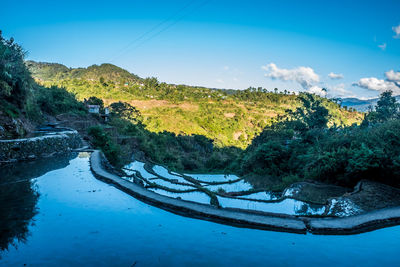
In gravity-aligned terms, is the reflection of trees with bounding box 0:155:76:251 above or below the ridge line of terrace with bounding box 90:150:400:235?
below

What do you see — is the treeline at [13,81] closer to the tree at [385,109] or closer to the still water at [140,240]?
the still water at [140,240]

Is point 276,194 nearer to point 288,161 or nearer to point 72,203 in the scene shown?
point 288,161

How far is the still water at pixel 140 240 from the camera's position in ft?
9.18

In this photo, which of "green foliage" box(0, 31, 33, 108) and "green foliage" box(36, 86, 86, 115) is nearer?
"green foliage" box(0, 31, 33, 108)

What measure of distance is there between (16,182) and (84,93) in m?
51.4

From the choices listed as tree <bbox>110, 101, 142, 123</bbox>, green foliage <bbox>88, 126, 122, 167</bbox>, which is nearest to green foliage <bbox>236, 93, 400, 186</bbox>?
green foliage <bbox>88, 126, 122, 167</bbox>

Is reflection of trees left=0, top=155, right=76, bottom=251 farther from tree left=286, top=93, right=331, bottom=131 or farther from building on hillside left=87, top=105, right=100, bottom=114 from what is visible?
building on hillside left=87, top=105, right=100, bottom=114

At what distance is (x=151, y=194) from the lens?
4973mm

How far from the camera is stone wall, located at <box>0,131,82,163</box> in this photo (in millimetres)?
7281

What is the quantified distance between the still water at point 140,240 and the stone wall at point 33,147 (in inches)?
130

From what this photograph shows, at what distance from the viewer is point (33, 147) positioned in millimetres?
8156

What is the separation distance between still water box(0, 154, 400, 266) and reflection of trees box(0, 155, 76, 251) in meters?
0.01

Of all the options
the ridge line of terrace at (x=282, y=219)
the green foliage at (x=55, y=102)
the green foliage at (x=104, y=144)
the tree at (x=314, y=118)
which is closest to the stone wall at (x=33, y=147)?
the green foliage at (x=104, y=144)

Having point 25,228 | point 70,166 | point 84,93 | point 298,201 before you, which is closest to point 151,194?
point 25,228
